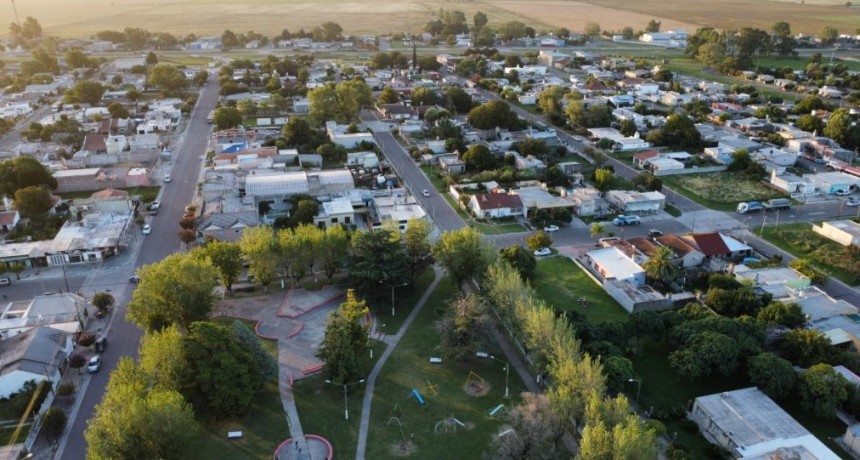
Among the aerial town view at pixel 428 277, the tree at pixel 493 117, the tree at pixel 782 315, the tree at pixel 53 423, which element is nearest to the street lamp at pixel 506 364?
the aerial town view at pixel 428 277

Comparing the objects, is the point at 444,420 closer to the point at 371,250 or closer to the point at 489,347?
the point at 489,347

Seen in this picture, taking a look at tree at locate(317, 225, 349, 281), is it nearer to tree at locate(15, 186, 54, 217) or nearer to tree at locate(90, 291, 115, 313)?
tree at locate(90, 291, 115, 313)

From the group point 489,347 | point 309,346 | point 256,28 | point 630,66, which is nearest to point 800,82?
point 630,66

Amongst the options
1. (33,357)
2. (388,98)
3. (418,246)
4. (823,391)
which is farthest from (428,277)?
(388,98)

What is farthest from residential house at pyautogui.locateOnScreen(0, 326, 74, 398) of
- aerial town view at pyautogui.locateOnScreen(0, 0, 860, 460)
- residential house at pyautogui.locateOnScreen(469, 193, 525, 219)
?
residential house at pyautogui.locateOnScreen(469, 193, 525, 219)

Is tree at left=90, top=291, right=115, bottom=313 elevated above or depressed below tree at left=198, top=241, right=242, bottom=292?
below

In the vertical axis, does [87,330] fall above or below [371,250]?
below

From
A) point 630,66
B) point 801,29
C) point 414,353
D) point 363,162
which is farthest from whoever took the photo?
point 801,29
